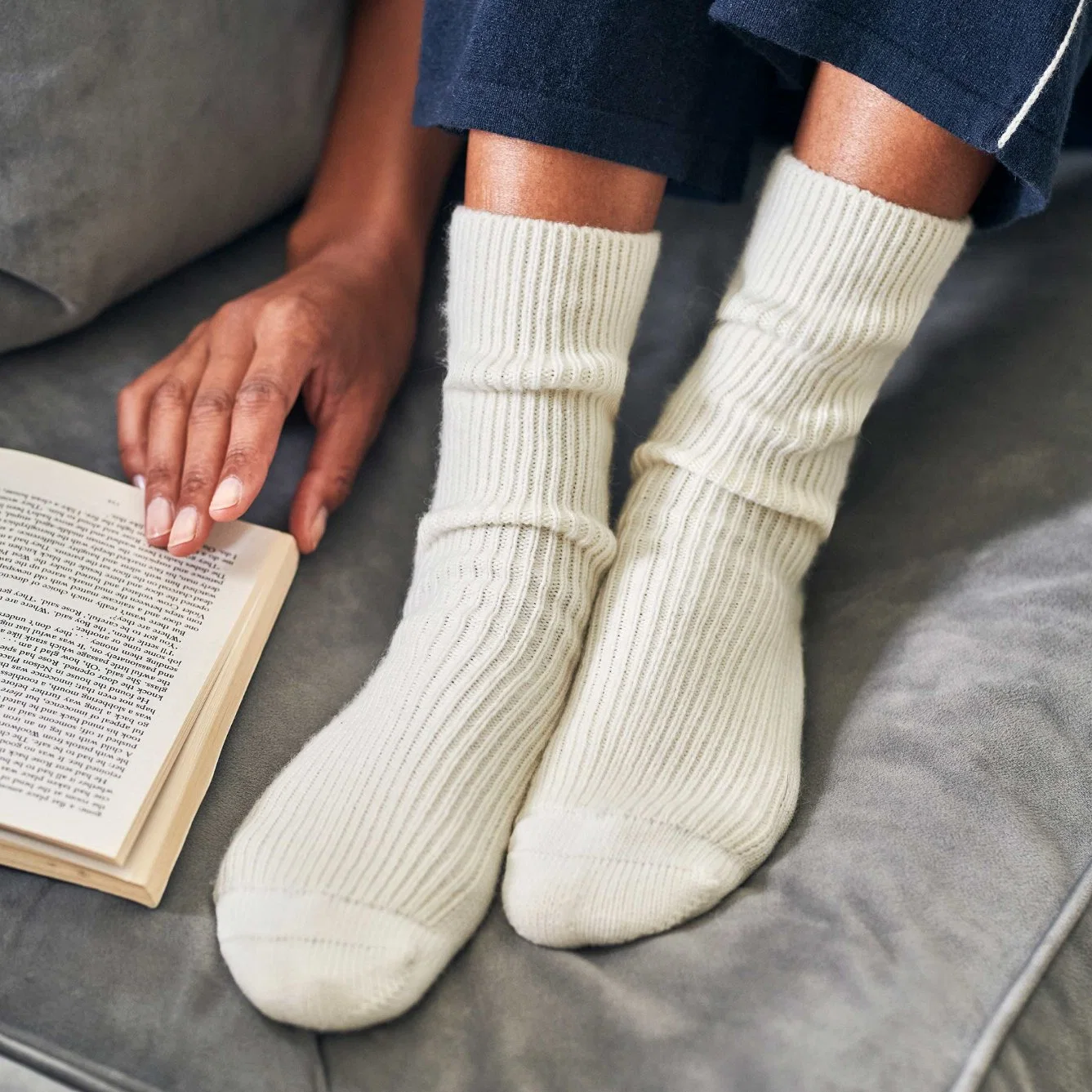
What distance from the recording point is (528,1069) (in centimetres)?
44

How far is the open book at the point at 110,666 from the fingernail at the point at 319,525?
0.02m

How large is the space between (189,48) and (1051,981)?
70 cm

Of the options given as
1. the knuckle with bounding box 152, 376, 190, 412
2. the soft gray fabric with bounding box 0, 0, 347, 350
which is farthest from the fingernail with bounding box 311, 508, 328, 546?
the soft gray fabric with bounding box 0, 0, 347, 350

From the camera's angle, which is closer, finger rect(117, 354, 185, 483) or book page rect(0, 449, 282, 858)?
book page rect(0, 449, 282, 858)

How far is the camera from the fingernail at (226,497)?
1.96 ft

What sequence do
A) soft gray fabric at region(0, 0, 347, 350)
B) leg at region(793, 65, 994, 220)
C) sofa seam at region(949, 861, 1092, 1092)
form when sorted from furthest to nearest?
soft gray fabric at region(0, 0, 347, 350) → leg at region(793, 65, 994, 220) → sofa seam at region(949, 861, 1092, 1092)

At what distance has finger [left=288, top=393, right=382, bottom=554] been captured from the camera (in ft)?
2.12

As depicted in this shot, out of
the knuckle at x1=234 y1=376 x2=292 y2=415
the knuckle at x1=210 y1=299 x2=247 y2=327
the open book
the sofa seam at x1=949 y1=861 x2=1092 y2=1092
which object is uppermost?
the knuckle at x1=210 y1=299 x2=247 y2=327

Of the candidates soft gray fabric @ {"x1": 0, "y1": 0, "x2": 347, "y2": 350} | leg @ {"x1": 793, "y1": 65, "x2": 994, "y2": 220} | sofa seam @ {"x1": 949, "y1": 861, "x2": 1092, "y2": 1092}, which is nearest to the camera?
sofa seam @ {"x1": 949, "y1": 861, "x2": 1092, "y2": 1092}

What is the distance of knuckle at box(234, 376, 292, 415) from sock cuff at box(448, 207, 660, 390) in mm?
122

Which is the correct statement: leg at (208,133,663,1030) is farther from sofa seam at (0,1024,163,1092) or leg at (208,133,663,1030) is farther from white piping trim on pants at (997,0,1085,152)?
white piping trim on pants at (997,0,1085,152)

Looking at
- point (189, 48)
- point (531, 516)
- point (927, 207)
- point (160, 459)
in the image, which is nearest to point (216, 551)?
point (160, 459)

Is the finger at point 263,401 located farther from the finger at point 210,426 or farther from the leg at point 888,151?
the leg at point 888,151

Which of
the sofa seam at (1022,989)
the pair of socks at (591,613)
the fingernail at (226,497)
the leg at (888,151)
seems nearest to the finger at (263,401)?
the fingernail at (226,497)
